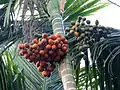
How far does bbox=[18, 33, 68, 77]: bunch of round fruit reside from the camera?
149 centimetres

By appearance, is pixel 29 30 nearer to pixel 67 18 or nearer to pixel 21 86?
pixel 21 86

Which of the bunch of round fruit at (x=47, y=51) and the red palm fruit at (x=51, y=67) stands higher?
A: the bunch of round fruit at (x=47, y=51)

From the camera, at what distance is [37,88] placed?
2340 mm

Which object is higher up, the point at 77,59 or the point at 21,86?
the point at 77,59

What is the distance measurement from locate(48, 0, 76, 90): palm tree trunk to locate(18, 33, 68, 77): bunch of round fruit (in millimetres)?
37

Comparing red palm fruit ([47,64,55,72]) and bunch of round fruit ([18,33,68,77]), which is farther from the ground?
bunch of round fruit ([18,33,68,77])

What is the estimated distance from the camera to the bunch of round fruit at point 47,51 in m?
1.49

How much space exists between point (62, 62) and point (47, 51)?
0.25ft

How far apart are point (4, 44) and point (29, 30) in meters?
0.63

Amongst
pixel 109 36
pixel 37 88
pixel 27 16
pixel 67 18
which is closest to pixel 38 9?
pixel 27 16

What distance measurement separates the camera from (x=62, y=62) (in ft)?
4.89

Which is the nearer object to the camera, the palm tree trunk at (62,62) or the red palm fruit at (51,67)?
the palm tree trunk at (62,62)

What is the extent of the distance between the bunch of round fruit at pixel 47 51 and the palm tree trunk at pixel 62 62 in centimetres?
4

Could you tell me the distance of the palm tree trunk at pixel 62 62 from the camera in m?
1.41
